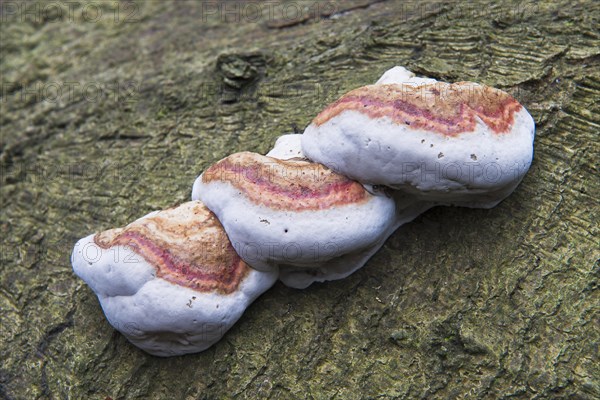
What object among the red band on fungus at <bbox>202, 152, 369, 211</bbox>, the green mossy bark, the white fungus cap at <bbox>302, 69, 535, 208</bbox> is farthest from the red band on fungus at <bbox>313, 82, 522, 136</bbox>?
the green mossy bark

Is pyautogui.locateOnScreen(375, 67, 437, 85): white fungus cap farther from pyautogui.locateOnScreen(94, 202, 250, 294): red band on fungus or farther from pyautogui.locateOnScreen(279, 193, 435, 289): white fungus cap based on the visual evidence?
pyautogui.locateOnScreen(94, 202, 250, 294): red band on fungus

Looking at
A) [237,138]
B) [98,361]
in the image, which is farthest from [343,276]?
[98,361]

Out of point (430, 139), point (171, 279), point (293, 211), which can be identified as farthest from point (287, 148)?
point (171, 279)

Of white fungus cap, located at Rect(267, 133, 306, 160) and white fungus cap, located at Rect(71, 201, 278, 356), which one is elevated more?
white fungus cap, located at Rect(267, 133, 306, 160)

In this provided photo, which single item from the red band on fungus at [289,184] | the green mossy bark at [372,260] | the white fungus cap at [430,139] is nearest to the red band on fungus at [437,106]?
the white fungus cap at [430,139]

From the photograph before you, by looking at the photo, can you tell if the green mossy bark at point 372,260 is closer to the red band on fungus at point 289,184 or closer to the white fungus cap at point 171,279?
the white fungus cap at point 171,279

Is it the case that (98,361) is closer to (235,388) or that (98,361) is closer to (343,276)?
(235,388)
